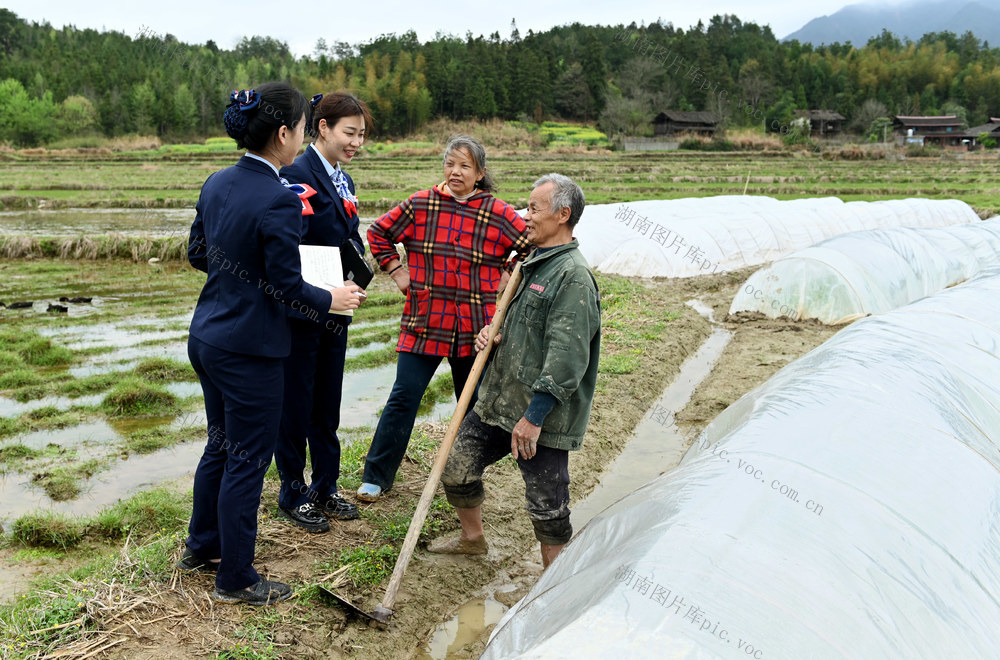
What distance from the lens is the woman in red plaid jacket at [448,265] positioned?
12.6 feet

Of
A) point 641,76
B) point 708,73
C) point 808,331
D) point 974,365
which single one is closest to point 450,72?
point 641,76

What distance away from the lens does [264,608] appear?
10.1 feet

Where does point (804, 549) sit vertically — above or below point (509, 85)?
below

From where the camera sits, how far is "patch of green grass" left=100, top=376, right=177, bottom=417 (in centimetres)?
664

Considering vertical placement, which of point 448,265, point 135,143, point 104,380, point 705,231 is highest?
point 135,143

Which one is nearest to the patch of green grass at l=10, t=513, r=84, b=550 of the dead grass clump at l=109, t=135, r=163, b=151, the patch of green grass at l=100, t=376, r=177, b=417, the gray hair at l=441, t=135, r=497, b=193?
the patch of green grass at l=100, t=376, r=177, b=417

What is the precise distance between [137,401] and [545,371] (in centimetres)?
518

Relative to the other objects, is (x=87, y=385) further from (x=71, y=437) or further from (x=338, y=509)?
(x=338, y=509)

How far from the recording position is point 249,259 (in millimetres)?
2750

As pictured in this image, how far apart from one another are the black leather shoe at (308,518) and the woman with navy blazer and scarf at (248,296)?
0.77 m

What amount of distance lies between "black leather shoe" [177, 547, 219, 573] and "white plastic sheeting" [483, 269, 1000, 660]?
1.43m

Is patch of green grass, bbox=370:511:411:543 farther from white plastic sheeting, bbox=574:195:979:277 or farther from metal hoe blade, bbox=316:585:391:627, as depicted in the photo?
white plastic sheeting, bbox=574:195:979:277

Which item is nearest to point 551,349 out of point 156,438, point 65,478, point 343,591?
point 343,591

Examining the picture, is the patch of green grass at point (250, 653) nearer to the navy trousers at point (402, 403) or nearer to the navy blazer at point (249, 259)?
the navy blazer at point (249, 259)
